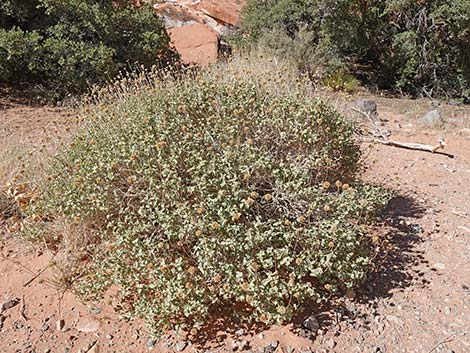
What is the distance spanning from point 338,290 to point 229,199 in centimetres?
86

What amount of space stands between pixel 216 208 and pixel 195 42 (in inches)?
343

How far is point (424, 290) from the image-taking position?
8.64 ft

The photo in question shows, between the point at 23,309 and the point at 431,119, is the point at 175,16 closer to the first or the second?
the point at 431,119

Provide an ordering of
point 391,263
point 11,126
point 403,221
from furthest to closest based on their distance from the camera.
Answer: point 11,126 < point 403,221 < point 391,263

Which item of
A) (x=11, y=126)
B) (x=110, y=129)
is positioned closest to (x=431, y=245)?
(x=110, y=129)

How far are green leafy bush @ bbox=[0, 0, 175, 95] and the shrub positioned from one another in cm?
330

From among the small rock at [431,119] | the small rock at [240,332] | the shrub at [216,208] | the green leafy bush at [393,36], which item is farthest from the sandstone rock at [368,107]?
the small rock at [240,332]

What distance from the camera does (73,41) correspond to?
6234 millimetres

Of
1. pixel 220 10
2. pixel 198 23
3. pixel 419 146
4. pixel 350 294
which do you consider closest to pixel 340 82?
pixel 419 146

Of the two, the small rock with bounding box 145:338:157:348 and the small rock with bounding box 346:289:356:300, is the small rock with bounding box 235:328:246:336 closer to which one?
the small rock with bounding box 145:338:157:348

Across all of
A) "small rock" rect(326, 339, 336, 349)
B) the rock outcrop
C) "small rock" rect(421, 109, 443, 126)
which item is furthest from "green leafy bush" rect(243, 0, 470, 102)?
"small rock" rect(326, 339, 336, 349)

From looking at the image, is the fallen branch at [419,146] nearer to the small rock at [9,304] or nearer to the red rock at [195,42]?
the small rock at [9,304]

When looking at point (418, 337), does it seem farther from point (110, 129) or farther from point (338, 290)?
point (110, 129)

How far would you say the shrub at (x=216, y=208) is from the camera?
2.30 metres
